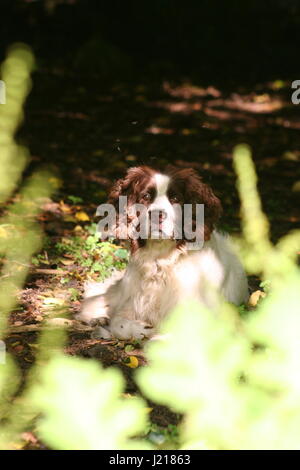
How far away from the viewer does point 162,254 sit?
163 inches

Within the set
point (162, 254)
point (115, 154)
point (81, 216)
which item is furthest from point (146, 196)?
point (115, 154)

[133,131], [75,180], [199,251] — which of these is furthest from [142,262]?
[133,131]

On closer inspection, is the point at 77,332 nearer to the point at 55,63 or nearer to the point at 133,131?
the point at 133,131

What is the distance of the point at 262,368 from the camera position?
791 millimetres

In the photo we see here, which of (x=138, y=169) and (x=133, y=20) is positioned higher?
(x=133, y=20)

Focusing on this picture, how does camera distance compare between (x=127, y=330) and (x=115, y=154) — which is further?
(x=115, y=154)

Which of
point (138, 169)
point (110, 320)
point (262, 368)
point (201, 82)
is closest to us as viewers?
point (262, 368)

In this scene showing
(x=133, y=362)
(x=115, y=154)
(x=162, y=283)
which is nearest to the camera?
(x=133, y=362)

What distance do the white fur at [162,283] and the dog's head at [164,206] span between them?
12cm

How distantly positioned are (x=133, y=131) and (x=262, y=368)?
1027 cm

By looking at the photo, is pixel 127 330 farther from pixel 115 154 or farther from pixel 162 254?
pixel 115 154

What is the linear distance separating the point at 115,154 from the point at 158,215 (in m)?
5.77

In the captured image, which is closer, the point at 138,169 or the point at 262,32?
the point at 138,169

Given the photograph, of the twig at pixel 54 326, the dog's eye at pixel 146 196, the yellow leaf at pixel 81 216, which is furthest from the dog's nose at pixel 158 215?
the yellow leaf at pixel 81 216
